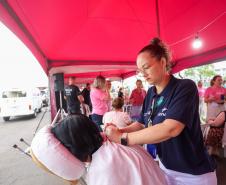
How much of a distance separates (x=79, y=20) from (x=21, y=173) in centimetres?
242

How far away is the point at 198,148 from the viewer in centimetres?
79

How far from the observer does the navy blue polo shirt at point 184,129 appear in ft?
2.30

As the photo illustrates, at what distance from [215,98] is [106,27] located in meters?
2.33

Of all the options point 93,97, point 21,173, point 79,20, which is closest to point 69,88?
point 93,97

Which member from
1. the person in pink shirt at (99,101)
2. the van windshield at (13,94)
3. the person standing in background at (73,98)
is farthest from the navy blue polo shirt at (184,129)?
the van windshield at (13,94)

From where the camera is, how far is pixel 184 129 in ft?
2.44

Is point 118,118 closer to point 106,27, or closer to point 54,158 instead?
point 106,27

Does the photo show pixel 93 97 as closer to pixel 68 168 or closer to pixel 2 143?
pixel 68 168

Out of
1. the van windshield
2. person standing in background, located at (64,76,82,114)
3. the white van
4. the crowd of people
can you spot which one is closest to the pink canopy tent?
person standing in background, located at (64,76,82,114)

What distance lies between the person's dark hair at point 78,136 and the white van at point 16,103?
26.8 ft

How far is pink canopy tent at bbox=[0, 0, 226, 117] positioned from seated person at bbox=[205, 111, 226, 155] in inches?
45.2

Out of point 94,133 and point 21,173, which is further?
point 21,173

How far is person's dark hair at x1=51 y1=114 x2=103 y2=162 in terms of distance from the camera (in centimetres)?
63

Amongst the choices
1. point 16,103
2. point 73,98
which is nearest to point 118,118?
point 73,98
